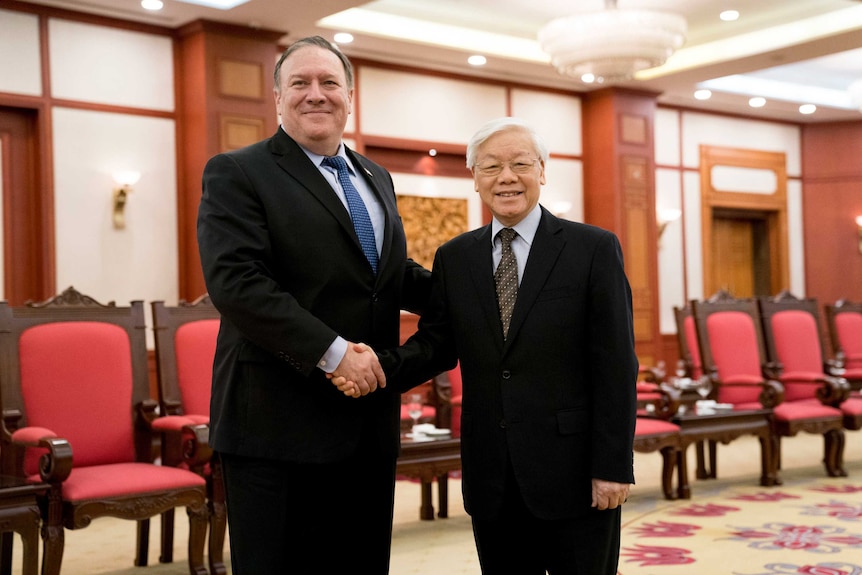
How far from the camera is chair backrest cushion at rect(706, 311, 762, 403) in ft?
22.1

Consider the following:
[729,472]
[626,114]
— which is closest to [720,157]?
[626,114]

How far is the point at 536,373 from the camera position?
7.27 ft

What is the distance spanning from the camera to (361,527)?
2260mm

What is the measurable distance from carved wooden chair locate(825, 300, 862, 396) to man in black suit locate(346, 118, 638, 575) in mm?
5848

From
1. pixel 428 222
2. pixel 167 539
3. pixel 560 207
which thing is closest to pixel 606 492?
pixel 167 539

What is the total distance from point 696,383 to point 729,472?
0.92m

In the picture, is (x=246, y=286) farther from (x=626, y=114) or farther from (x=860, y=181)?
(x=860, y=181)

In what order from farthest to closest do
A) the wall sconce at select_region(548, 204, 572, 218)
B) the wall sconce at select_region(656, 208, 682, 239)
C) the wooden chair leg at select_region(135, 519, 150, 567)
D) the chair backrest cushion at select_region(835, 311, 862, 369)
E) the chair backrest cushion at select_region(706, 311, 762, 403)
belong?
the wall sconce at select_region(656, 208, 682, 239), the wall sconce at select_region(548, 204, 572, 218), the chair backrest cushion at select_region(835, 311, 862, 369), the chair backrest cushion at select_region(706, 311, 762, 403), the wooden chair leg at select_region(135, 519, 150, 567)

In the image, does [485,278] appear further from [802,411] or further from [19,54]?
[19,54]

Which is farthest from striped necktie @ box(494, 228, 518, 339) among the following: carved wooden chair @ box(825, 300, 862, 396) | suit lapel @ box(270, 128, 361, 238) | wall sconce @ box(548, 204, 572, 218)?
wall sconce @ box(548, 204, 572, 218)

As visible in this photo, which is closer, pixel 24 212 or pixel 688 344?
pixel 24 212

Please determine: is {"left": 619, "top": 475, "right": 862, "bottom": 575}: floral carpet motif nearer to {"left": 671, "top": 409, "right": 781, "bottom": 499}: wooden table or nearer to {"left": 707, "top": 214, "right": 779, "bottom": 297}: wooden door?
{"left": 671, "top": 409, "right": 781, "bottom": 499}: wooden table

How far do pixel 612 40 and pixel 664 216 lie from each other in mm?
3462

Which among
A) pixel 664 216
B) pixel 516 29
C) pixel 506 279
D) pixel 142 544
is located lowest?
pixel 142 544
